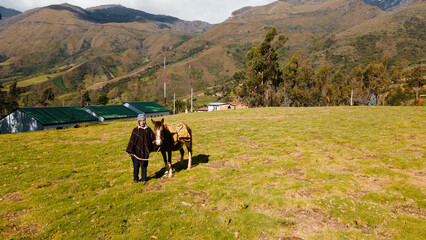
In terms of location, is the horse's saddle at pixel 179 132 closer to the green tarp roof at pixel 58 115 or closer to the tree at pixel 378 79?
the green tarp roof at pixel 58 115

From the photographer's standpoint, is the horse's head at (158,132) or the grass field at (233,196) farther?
the horse's head at (158,132)

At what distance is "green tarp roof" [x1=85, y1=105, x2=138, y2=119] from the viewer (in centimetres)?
7244

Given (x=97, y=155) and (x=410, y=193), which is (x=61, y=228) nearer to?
(x=97, y=155)

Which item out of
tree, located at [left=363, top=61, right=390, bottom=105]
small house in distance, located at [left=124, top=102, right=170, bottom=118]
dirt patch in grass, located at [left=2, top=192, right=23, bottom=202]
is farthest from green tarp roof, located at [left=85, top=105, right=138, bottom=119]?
tree, located at [left=363, top=61, right=390, bottom=105]

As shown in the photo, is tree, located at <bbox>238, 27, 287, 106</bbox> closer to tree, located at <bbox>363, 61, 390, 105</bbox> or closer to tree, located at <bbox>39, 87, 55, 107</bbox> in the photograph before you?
tree, located at <bbox>363, 61, 390, 105</bbox>

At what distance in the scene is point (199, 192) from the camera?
9570 millimetres

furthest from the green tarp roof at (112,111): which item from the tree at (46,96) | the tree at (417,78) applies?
the tree at (417,78)

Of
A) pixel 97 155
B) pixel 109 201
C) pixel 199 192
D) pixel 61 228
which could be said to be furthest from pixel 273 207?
pixel 97 155

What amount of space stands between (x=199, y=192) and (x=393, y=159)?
12142 millimetres

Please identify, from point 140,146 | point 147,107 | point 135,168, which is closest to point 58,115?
point 147,107

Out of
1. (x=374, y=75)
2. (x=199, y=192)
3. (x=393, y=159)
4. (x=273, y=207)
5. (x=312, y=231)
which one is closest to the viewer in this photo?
(x=312, y=231)

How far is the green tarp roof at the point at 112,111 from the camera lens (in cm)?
7244

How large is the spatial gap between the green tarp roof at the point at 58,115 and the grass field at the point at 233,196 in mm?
48362

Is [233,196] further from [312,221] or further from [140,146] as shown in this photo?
[140,146]
